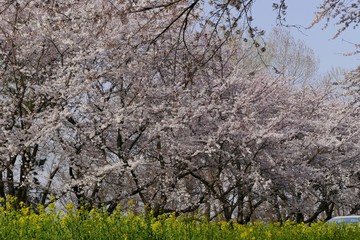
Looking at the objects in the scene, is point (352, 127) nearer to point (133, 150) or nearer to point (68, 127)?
point (133, 150)

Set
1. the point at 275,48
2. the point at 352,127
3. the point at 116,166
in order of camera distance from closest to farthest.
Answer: the point at 116,166, the point at 352,127, the point at 275,48

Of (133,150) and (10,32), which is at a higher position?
(10,32)

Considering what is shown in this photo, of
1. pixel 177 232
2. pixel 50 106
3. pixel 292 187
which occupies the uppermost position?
pixel 50 106

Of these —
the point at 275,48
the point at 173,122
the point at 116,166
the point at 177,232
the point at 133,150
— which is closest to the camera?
the point at 177,232

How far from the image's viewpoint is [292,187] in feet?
59.3

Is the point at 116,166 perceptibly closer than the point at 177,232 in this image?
No

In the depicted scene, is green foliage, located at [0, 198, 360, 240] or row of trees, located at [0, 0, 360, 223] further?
row of trees, located at [0, 0, 360, 223]

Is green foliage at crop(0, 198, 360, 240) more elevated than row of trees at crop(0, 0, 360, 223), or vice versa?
row of trees at crop(0, 0, 360, 223)

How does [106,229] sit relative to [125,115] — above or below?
below

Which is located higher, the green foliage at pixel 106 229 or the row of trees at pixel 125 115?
the row of trees at pixel 125 115

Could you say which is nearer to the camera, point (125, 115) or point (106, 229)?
point (106, 229)

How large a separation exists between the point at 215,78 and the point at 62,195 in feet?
18.4

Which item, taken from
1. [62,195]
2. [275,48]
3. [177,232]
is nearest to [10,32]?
[62,195]

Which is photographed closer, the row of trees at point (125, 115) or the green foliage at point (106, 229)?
the green foliage at point (106, 229)
